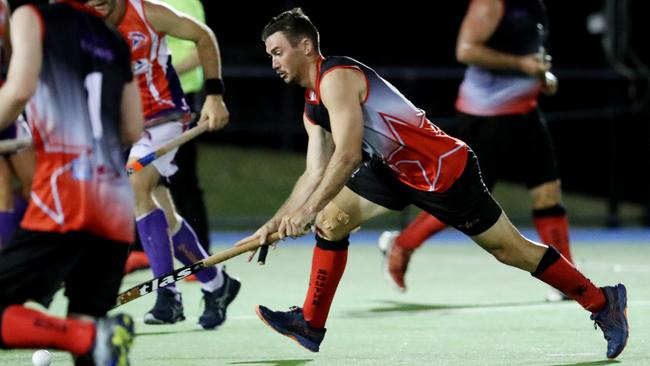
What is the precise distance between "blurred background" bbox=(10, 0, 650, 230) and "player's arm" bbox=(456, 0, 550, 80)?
544 cm

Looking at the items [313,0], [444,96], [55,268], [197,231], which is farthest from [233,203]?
[55,268]

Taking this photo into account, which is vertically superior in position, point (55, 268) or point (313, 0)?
point (55, 268)

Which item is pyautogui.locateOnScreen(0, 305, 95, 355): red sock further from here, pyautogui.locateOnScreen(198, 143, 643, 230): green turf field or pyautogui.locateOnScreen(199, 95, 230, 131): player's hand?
pyautogui.locateOnScreen(198, 143, 643, 230): green turf field

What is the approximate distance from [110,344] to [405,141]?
189cm

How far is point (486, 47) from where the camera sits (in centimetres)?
779

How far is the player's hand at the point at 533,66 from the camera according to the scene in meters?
7.78

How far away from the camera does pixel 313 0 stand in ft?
64.5

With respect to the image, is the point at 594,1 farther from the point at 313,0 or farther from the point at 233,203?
A: the point at 233,203

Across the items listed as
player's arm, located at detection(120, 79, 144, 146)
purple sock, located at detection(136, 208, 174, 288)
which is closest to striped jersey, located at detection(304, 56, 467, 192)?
purple sock, located at detection(136, 208, 174, 288)

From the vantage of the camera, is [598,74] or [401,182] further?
[598,74]

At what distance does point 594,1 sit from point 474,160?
14.7 meters

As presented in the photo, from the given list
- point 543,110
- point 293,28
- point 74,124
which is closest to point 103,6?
point 74,124

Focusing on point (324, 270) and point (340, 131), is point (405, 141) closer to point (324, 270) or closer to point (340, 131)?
point (340, 131)

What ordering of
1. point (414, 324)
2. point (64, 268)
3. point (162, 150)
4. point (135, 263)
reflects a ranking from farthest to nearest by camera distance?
point (135, 263), point (414, 324), point (162, 150), point (64, 268)
